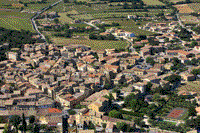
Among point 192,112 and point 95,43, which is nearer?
point 192,112

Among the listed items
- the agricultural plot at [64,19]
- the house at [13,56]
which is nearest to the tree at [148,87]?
the house at [13,56]

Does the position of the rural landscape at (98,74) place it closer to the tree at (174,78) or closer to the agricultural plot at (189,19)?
the tree at (174,78)

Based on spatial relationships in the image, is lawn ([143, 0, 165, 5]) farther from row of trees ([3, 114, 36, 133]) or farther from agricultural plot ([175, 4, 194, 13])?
row of trees ([3, 114, 36, 133])

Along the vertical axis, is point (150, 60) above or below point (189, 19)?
below

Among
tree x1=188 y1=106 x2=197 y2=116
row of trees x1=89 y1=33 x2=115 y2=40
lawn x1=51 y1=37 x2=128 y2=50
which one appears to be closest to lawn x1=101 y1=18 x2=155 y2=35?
row of trees x1=89 y1=33 x2=115 y2=40

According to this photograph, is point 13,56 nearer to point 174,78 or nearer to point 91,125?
point 174,78

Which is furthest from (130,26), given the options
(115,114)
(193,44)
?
(115,114)
